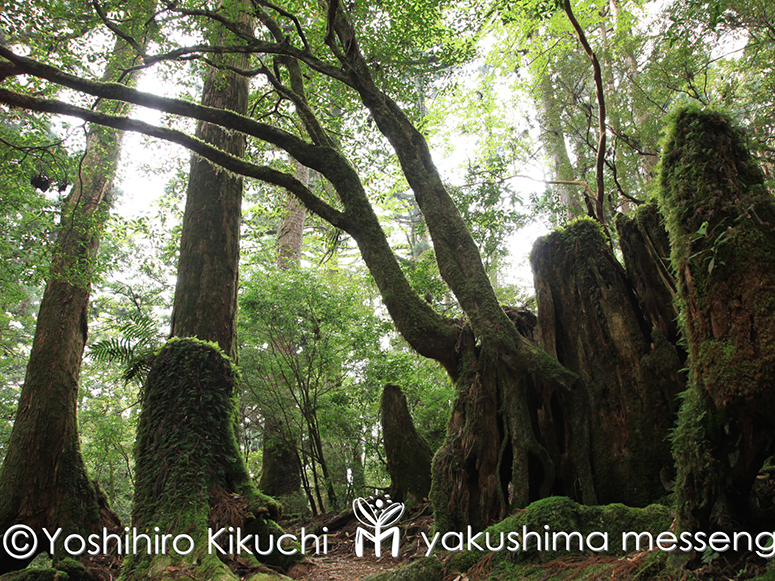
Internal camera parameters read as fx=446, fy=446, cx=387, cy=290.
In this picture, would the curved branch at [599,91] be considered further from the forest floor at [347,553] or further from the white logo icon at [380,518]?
the white logo icon at [380,518]

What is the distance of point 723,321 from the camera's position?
2441mm

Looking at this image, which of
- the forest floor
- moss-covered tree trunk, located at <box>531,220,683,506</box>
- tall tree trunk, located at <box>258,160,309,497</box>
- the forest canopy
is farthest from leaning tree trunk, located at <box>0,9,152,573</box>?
moss-covered tree trunk, located at <box>531,220,683,506</box>

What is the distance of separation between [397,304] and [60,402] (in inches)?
210

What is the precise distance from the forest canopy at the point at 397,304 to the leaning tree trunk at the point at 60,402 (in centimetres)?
4

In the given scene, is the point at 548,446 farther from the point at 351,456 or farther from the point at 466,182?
the point at 466,182

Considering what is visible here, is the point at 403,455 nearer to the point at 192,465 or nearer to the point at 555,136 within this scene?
the point at 192,465

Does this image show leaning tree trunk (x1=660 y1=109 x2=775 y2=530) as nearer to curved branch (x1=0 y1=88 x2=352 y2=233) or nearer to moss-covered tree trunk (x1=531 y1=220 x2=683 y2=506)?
moss-covered tree trunk (x1=531 y1=220 x2=683 y2=506)

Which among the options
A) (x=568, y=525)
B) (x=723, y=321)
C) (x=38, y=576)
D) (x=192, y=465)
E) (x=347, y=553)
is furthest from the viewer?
(x=347, y=553)

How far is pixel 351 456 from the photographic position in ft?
31.7

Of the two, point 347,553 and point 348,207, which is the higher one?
point 348,207

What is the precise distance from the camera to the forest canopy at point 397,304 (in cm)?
267

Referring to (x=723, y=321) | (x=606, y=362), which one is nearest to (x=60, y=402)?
(x=606, y=362)

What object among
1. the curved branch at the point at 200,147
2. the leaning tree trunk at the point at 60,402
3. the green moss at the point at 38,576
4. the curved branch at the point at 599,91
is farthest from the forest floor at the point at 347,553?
the curved branch at the point at 599,91

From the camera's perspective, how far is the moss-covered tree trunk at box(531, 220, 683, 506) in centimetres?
406
